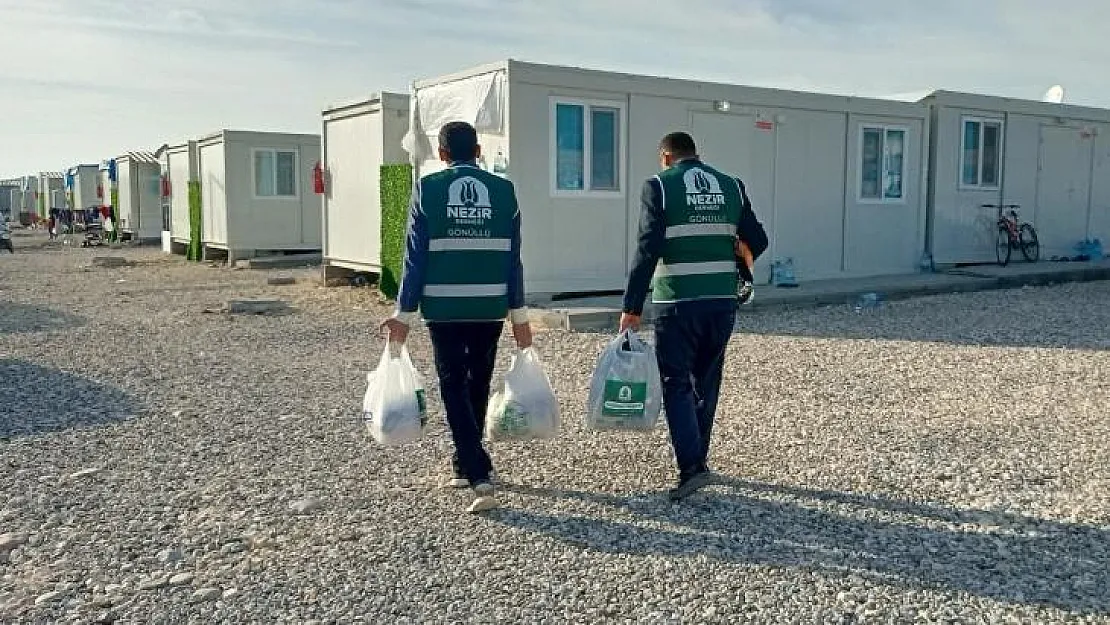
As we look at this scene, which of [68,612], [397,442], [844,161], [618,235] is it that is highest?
[844,161]

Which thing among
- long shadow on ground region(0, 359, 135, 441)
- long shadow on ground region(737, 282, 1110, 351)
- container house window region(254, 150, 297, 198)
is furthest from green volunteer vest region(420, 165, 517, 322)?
container house window region(254, 150, 297, 198)

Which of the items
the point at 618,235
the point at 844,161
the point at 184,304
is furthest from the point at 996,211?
the point at 184,304

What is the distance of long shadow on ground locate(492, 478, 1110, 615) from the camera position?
12.7 ft

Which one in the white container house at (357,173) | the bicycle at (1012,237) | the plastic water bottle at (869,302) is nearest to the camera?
the plastic water bottle at (869,302)

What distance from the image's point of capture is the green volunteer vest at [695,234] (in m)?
4.85

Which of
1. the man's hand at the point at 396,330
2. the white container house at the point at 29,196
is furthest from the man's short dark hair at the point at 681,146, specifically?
the white container house at the point at 29,196

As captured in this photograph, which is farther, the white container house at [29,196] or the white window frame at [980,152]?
the white container house at [29,196]

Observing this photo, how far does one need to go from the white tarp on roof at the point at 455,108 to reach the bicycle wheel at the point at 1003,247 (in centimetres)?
908

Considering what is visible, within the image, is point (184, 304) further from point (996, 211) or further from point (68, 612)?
point (996, 211)

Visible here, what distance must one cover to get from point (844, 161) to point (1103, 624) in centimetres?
1132

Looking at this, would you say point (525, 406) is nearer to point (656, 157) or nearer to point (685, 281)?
point (685, 281)

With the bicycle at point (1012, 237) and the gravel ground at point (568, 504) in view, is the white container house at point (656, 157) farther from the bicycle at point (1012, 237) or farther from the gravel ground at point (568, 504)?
the gravel ground at point (568, 504)

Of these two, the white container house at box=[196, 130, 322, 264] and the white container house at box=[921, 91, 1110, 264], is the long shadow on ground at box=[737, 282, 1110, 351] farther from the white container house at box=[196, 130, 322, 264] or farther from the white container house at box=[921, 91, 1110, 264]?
the white container house at box=[196, 130, 322, 264]

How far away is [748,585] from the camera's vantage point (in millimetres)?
3826
